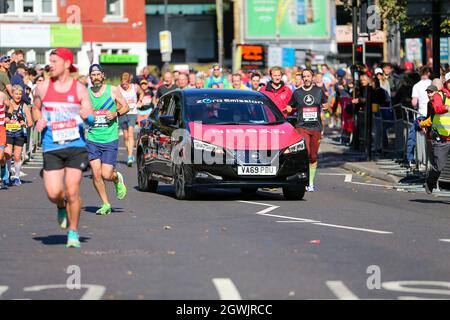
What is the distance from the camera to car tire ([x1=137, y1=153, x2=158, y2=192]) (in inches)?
810

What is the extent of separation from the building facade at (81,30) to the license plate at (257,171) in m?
44.8

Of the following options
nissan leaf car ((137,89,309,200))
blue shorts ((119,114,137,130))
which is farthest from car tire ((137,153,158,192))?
blue shorts ((119,114,137,130))

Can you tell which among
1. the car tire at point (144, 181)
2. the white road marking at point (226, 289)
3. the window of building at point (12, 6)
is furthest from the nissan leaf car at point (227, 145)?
the window of building at point (12, 6)

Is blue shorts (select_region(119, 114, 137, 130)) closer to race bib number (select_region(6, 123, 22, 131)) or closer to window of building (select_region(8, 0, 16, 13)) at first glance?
race bib number (select_region(6, 123, 22, 131))

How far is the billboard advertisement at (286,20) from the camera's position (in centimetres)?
8000

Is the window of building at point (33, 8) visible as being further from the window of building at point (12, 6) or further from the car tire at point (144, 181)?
the car tire at point (144, 181)

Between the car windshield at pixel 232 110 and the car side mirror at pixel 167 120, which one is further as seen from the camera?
the car side mirror at pixel 167 120

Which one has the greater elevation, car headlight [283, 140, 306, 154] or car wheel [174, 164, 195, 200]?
car headlight [283, 140, 306, 154]

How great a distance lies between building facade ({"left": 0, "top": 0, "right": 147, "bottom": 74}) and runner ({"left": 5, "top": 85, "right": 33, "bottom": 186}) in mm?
39822

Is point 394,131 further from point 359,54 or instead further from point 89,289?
point 89,289

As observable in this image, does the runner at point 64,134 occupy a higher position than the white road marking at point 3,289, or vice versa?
the runner at point 64,134
